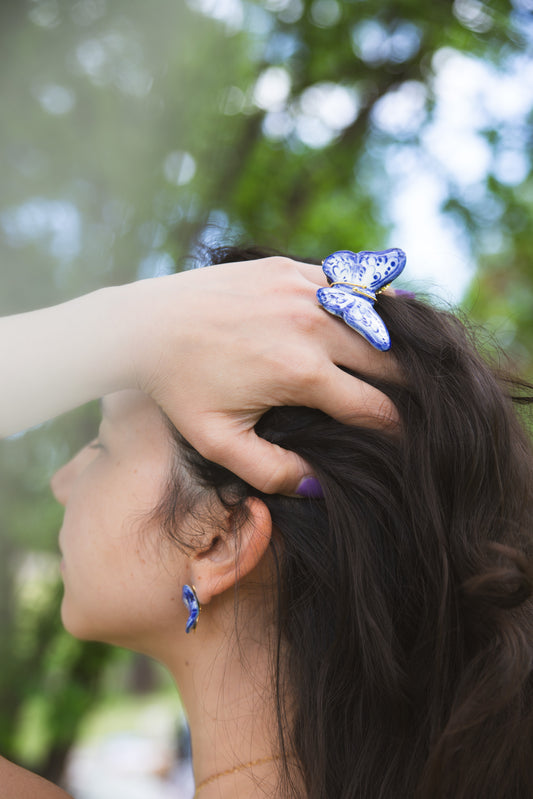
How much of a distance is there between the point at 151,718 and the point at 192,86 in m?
7.44

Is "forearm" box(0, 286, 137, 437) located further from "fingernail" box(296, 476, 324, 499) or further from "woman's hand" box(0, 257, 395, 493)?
"fingernail" box(296, 476, 324, 499)

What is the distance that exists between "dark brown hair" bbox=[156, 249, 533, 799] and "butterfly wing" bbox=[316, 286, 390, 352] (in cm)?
12

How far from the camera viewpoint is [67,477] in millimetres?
1604

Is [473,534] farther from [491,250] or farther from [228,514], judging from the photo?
[491,250]

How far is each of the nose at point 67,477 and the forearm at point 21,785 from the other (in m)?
0.55

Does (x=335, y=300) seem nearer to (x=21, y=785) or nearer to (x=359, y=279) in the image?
(x=359, y=279)

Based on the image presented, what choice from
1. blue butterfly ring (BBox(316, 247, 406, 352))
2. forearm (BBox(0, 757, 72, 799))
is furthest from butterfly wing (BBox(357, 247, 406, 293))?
forearm (BBox(0, 757, 72, 799))

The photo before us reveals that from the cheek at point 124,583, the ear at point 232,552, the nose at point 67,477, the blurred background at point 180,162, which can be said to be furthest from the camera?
the blurred background at point 180,162

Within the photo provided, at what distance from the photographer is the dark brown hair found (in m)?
1.14

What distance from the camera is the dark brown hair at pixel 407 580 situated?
1.14 metres

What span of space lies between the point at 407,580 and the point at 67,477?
851 millimetres

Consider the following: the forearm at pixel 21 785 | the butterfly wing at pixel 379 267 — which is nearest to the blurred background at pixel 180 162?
the butterfly wing at pixel 379 267

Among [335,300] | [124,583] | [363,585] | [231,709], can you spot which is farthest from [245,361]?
[231,709]

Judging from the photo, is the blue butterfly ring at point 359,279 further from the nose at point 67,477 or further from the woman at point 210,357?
the nose at point 67,477
